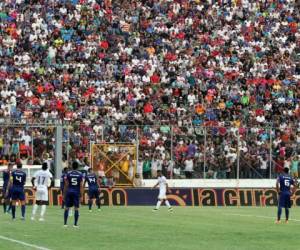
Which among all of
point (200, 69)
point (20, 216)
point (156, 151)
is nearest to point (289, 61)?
point (200, 69)

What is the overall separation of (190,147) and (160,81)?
8.28 meters

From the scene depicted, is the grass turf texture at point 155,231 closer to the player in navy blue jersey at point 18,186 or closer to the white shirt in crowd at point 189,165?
the player in navy blue jersey at point 18,186

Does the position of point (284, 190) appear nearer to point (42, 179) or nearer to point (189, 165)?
point (42, 179)

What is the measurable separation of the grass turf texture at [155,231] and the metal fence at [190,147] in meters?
5.33

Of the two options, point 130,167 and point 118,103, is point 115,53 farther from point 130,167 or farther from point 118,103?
point 130,167

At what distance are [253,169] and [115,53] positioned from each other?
11.1 meters

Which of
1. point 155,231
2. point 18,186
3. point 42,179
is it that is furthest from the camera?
point 18,186

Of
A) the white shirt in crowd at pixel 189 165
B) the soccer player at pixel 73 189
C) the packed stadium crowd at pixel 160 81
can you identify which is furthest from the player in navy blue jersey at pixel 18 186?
the white shirt in crowd at pixel 189 165

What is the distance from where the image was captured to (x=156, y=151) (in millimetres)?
50000

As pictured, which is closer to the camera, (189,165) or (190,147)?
(190,147)

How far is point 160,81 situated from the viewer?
57281mm

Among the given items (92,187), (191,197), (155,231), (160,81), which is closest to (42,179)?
(155,231)

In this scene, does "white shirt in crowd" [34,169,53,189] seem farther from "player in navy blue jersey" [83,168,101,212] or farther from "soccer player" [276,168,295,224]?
"player in navy blue jersey" [83,168,101,212]

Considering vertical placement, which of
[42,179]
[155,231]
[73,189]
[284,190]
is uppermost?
[42,179]
